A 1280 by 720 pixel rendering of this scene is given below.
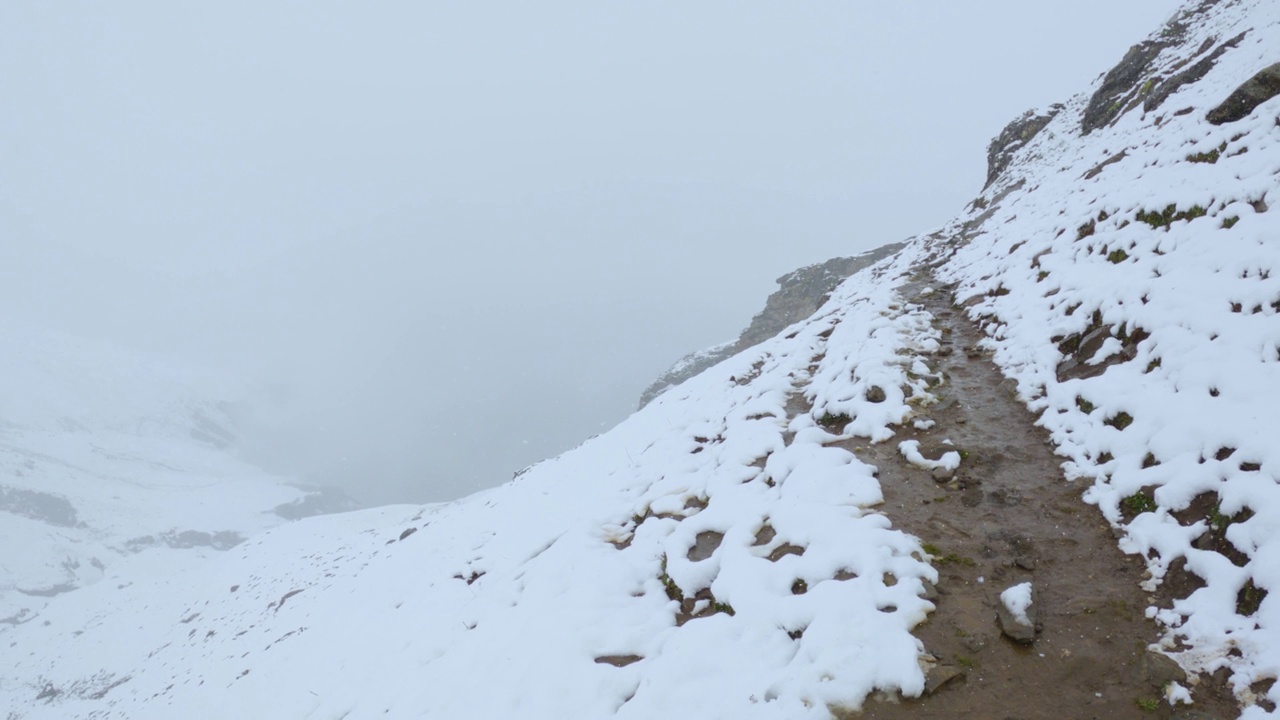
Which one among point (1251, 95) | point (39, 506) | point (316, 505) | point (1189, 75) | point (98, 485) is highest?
point (39, 506)

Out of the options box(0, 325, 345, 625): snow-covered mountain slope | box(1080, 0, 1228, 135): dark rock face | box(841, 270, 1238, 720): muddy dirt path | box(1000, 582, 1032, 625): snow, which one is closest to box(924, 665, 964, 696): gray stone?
box(841, 270, 1238, 720): muddy dirt path

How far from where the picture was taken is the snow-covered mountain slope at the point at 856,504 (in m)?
4.57

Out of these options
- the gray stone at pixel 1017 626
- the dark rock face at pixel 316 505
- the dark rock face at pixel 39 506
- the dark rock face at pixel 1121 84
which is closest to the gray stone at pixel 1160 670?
the gray stone at pixel 1017 626

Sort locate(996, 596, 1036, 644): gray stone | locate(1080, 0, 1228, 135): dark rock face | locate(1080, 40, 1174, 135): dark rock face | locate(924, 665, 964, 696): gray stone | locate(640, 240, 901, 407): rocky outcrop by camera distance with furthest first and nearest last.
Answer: locate(640, 240, 901, 407): rocky outcrop, locate(1080, 40, 1174, 135): dark rock face, locate(1080, 0, 1228, 135): dark rock face, locate(996, 596, 1036, 644): gray stone, locate(924, 665, 964, 696): gray stone

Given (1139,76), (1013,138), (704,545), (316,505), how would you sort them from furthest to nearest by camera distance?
(316,505) < (1013,138) < (1139,76) < (704,545)

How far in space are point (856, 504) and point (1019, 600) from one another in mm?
1960

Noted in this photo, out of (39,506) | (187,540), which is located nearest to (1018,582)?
(187,540)

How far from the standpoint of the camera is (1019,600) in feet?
15.6

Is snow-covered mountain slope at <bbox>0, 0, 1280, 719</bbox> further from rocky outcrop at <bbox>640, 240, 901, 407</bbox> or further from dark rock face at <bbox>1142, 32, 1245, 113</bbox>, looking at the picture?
rocky outcrop at <bbox>640, 240, 901, 407</bbox>

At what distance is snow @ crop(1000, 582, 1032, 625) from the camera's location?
462 centimetres

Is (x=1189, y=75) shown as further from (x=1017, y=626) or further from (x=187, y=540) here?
(x=187, y=540)

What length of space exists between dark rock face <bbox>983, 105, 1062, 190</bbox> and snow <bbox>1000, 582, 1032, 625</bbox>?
30.7 m

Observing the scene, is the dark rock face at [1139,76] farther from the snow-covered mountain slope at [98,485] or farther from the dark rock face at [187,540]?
the dark rock face at [187,540]

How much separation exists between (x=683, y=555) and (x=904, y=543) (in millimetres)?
2779
